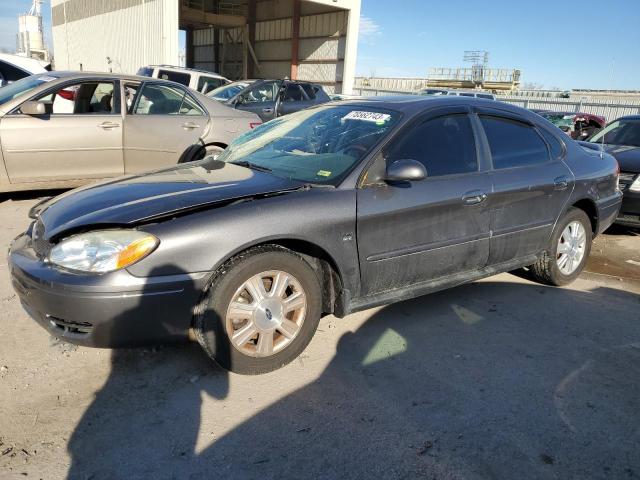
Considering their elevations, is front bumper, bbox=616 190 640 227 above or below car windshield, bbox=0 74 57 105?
below

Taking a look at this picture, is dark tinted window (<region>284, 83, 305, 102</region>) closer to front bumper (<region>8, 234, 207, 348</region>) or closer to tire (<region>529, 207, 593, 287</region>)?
tire (<region>529, 207, 593, 287</region>)

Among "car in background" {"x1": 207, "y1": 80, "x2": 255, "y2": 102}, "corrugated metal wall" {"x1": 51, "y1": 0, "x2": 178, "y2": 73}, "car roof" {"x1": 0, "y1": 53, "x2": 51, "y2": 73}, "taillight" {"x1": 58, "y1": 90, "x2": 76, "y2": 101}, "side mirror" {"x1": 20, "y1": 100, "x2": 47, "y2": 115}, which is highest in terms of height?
"corrugated metal wall" {"x1": 51, "y1": 0, "x2": 178, "y2": 73}

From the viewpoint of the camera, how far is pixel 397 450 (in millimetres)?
2295

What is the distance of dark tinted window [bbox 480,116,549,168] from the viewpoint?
3.79m

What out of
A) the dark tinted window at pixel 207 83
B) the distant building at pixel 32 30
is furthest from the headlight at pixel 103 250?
the distant building at pixel 32 30

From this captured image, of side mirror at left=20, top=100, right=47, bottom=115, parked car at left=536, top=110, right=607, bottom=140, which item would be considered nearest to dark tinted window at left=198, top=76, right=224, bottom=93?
side mirror at left=20, top=100, right=47, bottom=115

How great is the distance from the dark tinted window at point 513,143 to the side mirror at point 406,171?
0.98m

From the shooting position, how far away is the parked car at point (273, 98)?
1080 centimetres

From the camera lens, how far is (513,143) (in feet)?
13.0

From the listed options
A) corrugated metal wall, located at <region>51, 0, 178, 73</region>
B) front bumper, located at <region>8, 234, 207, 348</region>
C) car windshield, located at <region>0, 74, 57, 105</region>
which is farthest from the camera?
corrugated metal wall, located at <region>51, 0, 178, 73</region>

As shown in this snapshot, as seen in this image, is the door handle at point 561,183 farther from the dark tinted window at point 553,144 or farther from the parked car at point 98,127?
the parked car at point 98,127

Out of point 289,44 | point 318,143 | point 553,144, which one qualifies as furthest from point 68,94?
point 289,44

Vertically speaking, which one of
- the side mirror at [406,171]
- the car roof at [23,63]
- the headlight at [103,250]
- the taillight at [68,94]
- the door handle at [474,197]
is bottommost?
the headlight at [103,250]

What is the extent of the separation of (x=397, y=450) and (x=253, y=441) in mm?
654
